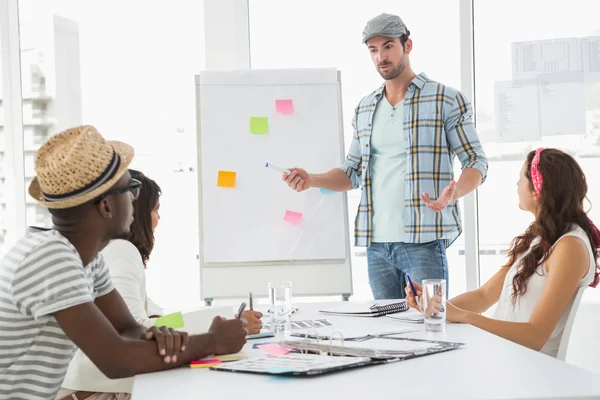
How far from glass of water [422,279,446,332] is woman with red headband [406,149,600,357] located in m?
0.14

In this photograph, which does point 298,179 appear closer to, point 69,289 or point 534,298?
point 534,298

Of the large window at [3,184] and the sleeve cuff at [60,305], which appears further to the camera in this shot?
the large window at [3,184]

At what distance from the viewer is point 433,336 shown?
73.1 inches

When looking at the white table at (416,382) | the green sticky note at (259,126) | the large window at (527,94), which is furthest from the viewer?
the large window at (527,94)

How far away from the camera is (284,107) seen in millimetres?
3590

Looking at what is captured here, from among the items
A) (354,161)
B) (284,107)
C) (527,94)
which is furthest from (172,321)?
(527,94)

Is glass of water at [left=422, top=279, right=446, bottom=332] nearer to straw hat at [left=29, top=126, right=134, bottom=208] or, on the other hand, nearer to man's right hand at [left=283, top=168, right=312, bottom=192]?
straw hat at [left=29, top=126, right=134, bottom=208]

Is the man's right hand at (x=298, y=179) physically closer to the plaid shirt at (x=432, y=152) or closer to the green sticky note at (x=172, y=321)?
the plaid shirt at (x=432, y=152)

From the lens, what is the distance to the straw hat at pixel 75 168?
1.47 metres

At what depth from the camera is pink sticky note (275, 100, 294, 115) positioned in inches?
141

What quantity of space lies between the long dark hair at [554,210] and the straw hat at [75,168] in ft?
4.62

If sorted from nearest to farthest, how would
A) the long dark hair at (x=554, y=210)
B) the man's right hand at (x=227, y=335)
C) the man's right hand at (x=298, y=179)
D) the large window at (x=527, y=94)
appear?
the man's right hand at (x=227, y=335), the long dark hair at (x=554, y=210), the man's right hand at (x=298, y=179), the large window at (x=527, y=94)

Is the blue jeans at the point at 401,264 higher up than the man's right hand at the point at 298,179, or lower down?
lower down

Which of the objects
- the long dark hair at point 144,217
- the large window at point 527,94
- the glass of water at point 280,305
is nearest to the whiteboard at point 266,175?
the large window at point 527,94
